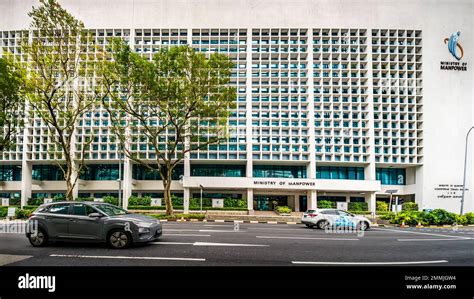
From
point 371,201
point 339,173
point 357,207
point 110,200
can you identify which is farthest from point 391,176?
point 110,200

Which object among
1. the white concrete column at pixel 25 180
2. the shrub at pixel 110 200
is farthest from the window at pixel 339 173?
the white concrete column at pixel 25 180

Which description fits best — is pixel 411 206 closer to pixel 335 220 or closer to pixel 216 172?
pixel 335 220

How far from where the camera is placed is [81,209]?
9.36 meters

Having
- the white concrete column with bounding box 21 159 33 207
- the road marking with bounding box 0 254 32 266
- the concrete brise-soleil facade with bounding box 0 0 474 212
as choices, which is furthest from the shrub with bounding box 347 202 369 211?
the white concrete column with bounding box 21 159 33 207

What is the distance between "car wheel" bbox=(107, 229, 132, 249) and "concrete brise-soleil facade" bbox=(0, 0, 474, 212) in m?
26.2

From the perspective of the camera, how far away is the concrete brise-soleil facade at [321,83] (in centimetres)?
3569

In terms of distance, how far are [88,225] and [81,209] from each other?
0.66 metres

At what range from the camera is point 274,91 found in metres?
36.4

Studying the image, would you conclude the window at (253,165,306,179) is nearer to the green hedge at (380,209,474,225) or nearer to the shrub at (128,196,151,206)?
the shrub at (128,196,151,206)

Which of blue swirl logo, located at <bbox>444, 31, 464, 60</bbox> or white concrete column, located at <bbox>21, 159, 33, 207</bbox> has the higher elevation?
blue swirl logo, located at <bbox>444, 31, 464, 60</bbox>

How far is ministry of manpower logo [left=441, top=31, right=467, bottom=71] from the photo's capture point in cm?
3625

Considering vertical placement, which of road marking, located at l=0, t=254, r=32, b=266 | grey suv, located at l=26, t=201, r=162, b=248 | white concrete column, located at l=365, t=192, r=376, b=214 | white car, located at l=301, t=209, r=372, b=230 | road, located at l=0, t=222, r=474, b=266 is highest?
grey suv, located at l=26, t=201, r=162, b=248

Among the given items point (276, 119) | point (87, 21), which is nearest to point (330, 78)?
point (276, 119)

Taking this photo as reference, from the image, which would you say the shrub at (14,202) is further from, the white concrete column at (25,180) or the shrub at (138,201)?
the shrub at (138,201)
